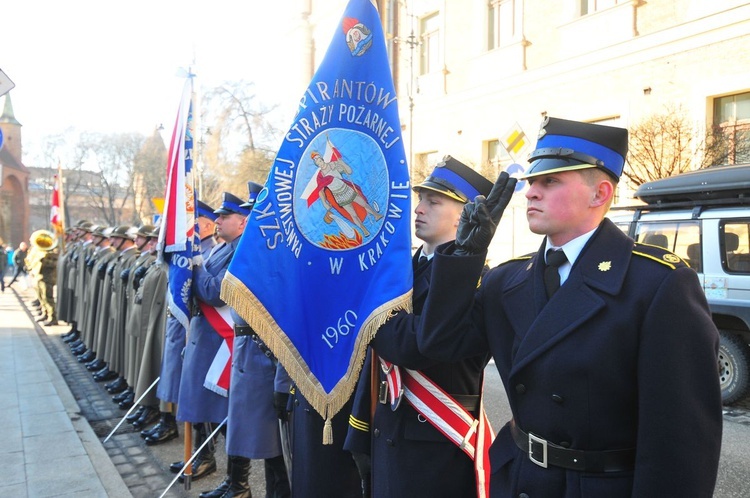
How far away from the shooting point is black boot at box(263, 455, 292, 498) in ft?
13.3

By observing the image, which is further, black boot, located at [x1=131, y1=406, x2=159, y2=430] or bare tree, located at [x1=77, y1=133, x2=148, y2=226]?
bare tree, located at [x1=77, y1=133, x2=148, y2=226]

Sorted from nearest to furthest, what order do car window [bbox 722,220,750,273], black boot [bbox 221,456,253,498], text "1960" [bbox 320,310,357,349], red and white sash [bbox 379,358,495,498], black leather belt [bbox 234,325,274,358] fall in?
red and white sash [bbox 379,358,495,498] < text "1960" [bbox 320,310,357,349] < black leather belt [bbox 234,325,274,358] < black boot [bbox 221,456,253,498] < car window [bbox 722,220,750,273]

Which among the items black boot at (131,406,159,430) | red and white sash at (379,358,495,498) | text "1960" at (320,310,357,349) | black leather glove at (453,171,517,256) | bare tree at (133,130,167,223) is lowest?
black boot at (131,406,159,430)

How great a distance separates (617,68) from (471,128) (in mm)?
5834

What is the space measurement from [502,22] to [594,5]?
3.78m

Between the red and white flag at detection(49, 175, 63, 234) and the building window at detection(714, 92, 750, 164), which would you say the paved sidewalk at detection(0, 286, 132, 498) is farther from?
the building window at detection(714, 92, 750, 164)

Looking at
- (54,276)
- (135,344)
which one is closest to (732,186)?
(135,344)

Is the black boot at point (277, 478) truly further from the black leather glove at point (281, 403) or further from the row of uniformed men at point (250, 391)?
the black leather glove at point (281, 403)

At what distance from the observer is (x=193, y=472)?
489 centimetres

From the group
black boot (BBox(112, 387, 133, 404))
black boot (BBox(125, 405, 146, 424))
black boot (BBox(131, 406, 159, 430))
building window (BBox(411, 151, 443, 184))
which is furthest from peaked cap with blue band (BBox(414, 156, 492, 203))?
building window (BBox(411, 151, 443, 184))

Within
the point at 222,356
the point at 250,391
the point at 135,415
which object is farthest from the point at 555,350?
the point at 135,415

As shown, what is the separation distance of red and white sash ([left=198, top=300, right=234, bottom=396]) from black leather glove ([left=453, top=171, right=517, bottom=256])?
9.05 feet

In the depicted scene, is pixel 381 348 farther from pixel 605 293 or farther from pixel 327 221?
pixel 605 293

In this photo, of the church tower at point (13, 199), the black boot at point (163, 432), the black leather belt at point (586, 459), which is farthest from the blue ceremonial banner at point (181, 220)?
the church tower at point (13, 199)
